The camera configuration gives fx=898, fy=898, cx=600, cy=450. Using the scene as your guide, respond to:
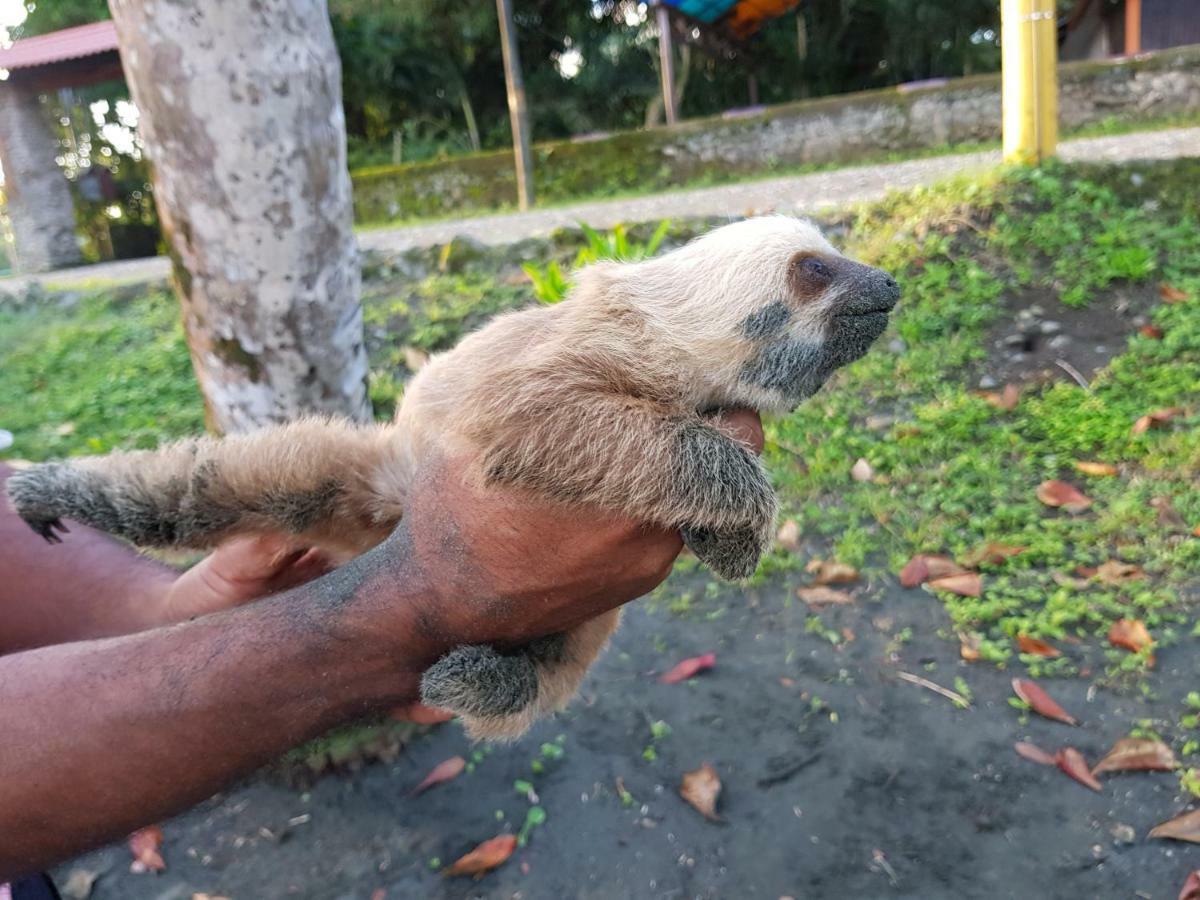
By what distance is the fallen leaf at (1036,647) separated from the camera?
2957 mm

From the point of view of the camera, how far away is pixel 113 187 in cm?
1417

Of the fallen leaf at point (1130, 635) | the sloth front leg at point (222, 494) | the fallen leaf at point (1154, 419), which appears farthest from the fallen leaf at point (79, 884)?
the fallen leaf at point (1154, 419)

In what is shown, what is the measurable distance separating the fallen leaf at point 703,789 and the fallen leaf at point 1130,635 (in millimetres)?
1407

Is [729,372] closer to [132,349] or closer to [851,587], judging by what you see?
[851,587]

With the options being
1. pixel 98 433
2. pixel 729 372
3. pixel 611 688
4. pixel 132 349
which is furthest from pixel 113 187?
pixel 729 372

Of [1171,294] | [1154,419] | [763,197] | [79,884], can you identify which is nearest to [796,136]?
[763,197]

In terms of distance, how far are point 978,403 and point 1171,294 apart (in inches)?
49.4

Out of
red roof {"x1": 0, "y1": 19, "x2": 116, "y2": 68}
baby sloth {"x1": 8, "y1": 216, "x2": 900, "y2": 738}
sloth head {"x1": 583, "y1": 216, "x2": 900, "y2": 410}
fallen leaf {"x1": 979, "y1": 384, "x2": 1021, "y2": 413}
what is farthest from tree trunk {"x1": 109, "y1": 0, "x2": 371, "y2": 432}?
red roof {"x1": 0, "y1": 19, "x2": 116, "y2": 68}

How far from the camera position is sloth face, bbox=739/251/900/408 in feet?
6.01

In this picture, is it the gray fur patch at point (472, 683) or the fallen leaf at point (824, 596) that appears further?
the fallen leaf at point (824, 596)

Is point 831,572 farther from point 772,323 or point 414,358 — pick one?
point 414,358

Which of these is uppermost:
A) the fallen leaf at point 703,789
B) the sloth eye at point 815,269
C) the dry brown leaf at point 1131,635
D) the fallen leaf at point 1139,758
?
the sloth eye at point 815,269

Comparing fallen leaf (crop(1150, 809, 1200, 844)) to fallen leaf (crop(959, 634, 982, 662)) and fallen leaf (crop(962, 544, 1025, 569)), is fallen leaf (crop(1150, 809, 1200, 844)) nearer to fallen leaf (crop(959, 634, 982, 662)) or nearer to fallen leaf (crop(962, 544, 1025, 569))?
fallen leaf (crop(959, 634, 982, 662))

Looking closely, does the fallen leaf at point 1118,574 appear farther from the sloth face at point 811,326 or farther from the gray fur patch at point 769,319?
the gray fur patch at point 769,319
